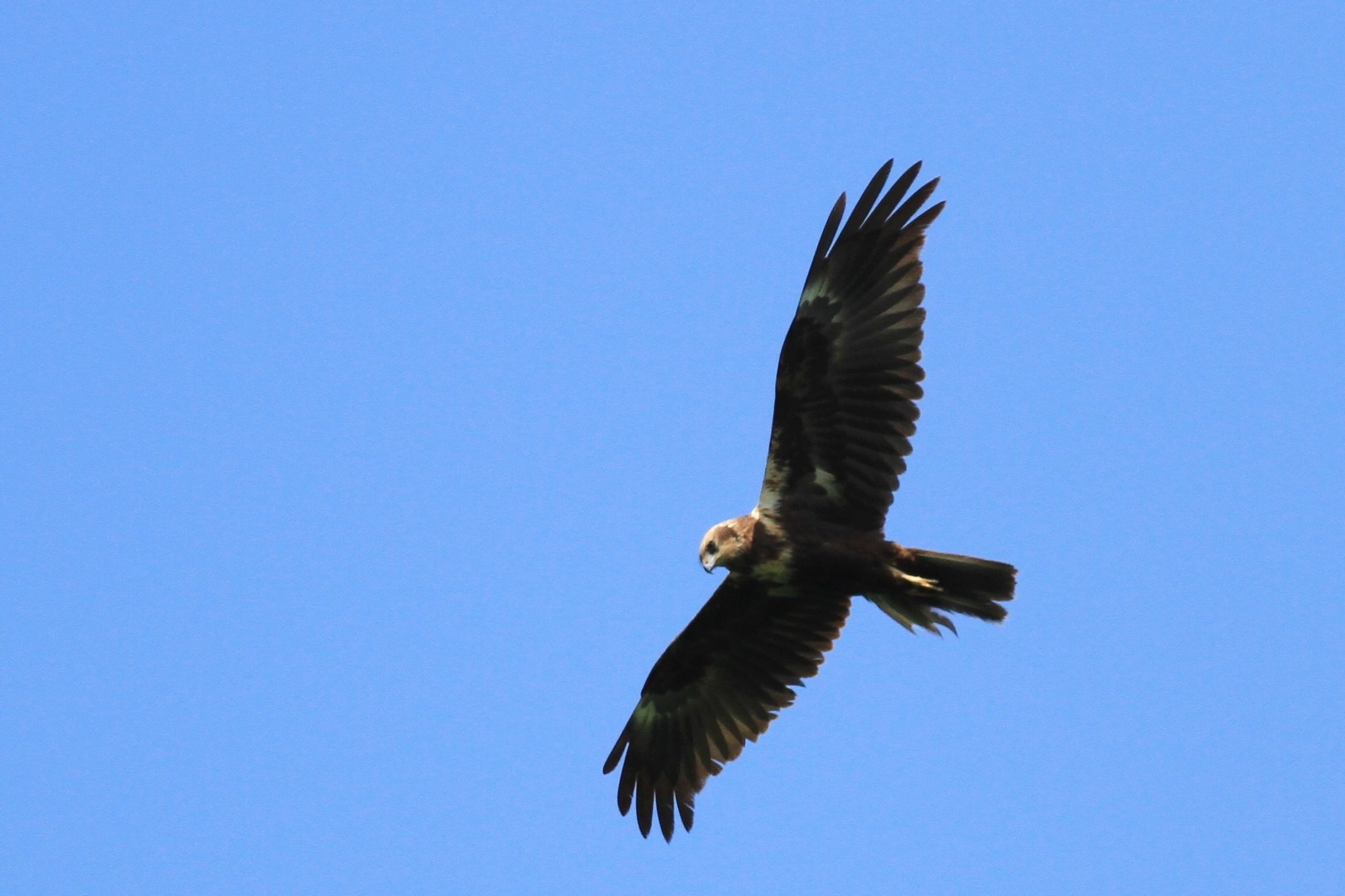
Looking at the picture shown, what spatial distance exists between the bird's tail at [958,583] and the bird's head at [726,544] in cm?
98

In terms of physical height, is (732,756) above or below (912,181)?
below

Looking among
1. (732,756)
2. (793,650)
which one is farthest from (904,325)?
(732,756)

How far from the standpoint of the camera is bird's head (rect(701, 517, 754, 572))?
956 cm

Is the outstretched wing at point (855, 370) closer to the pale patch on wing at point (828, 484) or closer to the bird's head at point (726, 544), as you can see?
the pale patch on wing at point (828, 484)

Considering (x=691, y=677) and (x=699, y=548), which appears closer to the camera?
(x=699, y=548)

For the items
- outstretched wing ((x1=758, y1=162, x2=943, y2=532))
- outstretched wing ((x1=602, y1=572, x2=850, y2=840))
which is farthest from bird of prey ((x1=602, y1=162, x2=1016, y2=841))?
outstretched wing ((x1=602, y1=572, x2=850, y2=840))

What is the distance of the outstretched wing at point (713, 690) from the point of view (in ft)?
34.0

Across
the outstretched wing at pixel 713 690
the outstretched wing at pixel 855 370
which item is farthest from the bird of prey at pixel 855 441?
the outstretched wing at pixel 713 690

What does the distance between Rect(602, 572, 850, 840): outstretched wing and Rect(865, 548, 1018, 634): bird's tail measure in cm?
102

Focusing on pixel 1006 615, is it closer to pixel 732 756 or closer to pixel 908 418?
pixel 908 418

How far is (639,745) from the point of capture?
11.0 meters

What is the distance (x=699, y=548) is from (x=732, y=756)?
1863 millimetres

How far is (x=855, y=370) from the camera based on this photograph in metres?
9.46

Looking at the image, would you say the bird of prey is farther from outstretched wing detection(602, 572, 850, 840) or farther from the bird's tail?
outstretched wing detection(602, 572, 850, 840)
